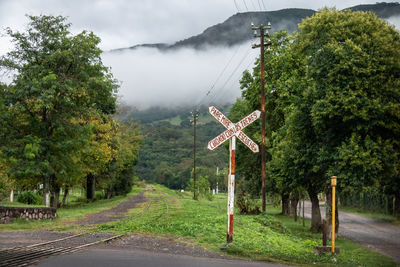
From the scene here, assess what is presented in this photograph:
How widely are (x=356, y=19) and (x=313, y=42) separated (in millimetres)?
2533

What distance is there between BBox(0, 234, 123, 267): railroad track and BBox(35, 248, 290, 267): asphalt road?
0.40 m

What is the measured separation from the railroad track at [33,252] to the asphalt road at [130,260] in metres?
0.40

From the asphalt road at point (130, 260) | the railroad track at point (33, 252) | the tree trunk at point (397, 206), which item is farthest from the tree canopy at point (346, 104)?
the tree trunk at point (397, 206)

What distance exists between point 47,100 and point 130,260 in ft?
58.3

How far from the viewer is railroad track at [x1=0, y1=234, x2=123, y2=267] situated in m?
9.17

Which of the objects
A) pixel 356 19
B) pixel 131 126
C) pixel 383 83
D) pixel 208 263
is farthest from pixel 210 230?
pixel 131 126

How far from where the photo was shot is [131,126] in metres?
59.7

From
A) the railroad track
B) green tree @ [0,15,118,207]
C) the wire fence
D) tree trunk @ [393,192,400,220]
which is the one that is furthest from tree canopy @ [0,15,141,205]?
tree trunk @ [393,192,400,220]

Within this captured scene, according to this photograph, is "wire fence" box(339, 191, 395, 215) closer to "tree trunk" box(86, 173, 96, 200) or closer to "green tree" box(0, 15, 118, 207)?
"tree trunk" box(86, 173, 96, 200)

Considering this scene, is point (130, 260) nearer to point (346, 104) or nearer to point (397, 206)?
point (346, 104)

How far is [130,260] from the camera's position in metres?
9.82

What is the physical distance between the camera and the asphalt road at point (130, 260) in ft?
30.3

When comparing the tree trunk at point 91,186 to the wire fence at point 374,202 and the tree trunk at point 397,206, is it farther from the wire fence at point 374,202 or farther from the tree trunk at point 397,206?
the tree trunk at point 397,206

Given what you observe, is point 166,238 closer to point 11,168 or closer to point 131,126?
point 11,168
